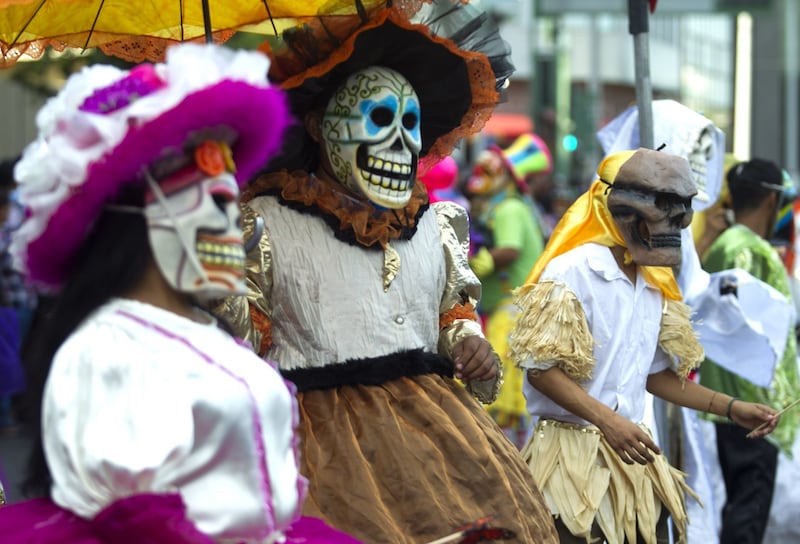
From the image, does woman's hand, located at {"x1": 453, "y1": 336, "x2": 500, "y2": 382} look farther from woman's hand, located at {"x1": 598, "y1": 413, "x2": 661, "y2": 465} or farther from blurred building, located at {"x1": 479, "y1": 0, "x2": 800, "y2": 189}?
blurred building, located at {"x1": 479, "y1": 0, "x2": 800, "y2": 189}

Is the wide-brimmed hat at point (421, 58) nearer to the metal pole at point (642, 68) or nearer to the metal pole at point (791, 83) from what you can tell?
the metal pole at point (642, 68)

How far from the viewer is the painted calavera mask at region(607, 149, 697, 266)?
4.73 m

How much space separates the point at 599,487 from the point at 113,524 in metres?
2.39

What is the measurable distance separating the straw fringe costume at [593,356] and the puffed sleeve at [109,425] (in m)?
2.09

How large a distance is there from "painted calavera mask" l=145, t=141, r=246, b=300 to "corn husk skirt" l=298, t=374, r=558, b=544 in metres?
1.09

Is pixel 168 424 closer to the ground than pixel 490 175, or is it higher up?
higher up

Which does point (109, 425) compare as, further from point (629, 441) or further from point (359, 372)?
point (629, 441)

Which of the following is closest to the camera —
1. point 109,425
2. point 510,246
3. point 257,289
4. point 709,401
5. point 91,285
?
point 109,425

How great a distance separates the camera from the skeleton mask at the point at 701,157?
6.16 m

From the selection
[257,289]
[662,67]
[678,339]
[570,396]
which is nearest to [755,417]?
[678,339]

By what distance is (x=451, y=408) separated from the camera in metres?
4.10

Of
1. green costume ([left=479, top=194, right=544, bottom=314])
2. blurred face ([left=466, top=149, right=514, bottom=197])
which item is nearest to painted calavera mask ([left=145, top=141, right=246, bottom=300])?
green costume ([left=479, top=194, right=544, bottom=314])

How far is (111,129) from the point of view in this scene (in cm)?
272

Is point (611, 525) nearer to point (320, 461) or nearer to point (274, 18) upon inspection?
point (320, 461)
